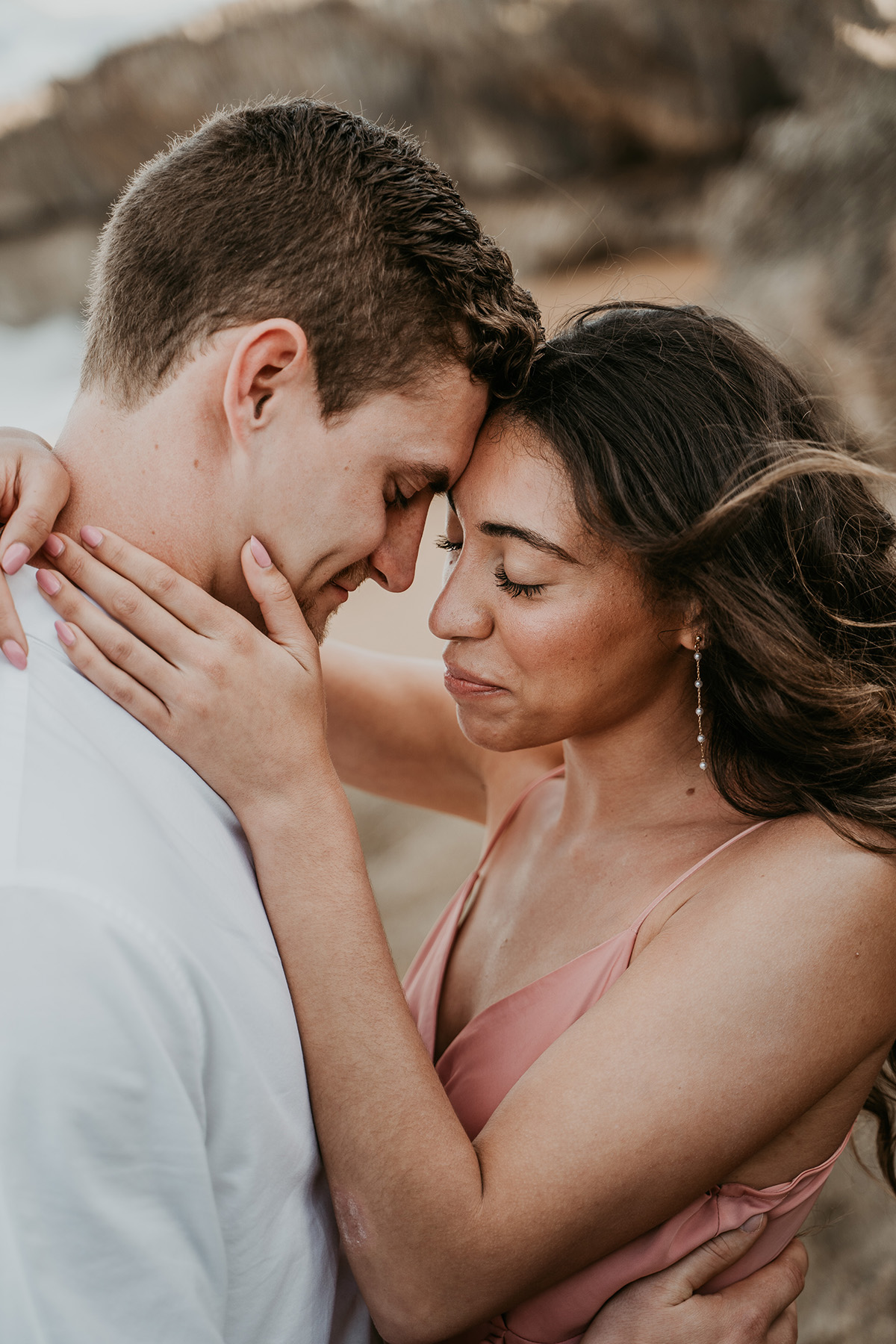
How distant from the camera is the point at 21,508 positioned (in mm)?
1203

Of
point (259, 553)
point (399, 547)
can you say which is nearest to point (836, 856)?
point (399, 547)

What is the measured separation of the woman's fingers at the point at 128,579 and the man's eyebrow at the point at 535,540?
49 centimetres

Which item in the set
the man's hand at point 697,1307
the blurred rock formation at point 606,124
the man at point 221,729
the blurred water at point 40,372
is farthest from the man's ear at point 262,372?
the blurred water at point 40,372

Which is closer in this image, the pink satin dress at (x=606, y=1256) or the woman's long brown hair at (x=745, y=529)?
the pink satin dress at (x=606, y=1256)

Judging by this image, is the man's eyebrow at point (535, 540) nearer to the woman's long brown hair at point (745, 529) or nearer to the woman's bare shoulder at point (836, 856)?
the woman's long brown hair at point (745, 529)

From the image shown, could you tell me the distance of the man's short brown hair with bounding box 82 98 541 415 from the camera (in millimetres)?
1300

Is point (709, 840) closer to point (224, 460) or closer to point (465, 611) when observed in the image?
point (465, 611)

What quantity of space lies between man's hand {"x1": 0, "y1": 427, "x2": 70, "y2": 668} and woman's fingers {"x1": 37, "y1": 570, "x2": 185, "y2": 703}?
0.15 ft

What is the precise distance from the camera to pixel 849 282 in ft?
12.1

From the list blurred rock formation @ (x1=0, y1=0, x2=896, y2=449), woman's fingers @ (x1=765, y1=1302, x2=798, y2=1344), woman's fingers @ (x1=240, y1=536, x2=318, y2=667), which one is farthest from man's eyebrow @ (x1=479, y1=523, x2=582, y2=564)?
blurred rock formation @ (x1=0, y1=0, x2=896, y2=449)

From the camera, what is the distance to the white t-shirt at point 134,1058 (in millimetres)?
876

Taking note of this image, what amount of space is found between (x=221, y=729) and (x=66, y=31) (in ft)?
15.4

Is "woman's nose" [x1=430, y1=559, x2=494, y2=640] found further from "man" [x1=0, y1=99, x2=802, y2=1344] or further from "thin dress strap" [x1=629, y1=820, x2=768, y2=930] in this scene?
"thin dress strap" [x1=629, y1=820, x2=768, y2=930]

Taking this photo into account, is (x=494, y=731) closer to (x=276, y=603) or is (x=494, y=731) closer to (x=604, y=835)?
(x=604, y=835)
